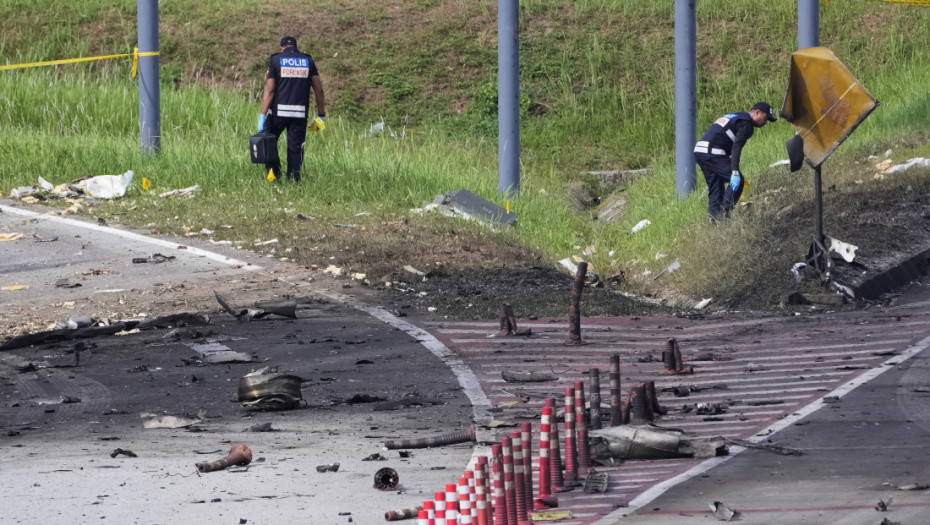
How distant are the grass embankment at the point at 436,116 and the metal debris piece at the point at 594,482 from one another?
769cm

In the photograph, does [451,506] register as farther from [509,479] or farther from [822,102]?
[822,102]

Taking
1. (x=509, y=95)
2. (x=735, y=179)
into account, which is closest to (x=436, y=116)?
(x=509, y=95)

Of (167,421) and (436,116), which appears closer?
(167,421)

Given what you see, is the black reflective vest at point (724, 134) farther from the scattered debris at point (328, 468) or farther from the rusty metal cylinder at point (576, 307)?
the scattered debris at point (328, 468)

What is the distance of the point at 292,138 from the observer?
1864cm

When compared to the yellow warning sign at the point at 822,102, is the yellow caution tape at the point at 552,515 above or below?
below

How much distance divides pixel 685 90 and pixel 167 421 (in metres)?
11.9

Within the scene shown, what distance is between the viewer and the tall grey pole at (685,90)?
19469 millimetres

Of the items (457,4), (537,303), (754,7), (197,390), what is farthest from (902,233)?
(457,4)

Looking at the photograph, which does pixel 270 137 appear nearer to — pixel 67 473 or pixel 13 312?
pixel 13 312

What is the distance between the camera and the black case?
59.6ft

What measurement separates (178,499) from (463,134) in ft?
63.0

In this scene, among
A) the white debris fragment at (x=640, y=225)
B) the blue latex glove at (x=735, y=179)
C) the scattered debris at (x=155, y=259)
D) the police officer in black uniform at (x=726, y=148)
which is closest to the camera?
the scattered debris at (x=155, y=259)

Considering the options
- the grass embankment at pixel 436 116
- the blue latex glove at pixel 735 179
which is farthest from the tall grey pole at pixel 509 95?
the blue latex glove at pixel 735 179
